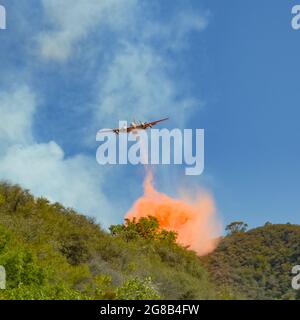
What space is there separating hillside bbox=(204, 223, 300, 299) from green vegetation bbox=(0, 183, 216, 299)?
5275cm

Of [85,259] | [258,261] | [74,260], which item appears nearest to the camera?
[74,260]

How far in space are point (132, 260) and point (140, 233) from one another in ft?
117

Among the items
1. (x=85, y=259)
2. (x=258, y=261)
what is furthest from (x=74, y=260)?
(x=258, y=261)

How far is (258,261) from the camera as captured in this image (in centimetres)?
14700

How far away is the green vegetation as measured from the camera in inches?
1149

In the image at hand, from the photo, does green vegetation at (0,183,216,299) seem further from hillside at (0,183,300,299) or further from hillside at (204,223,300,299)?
hillside at (204,223,300,299)

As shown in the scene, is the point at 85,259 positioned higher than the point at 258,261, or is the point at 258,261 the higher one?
the point at 258,261

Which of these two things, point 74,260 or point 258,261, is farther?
point 258,261

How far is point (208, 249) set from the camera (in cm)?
16125

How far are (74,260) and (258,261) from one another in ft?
333

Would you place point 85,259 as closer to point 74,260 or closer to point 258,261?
point 74,260

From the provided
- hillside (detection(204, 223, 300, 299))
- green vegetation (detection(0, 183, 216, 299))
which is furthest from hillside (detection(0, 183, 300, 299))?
hillside (detection(204, 223, 300, 299))
